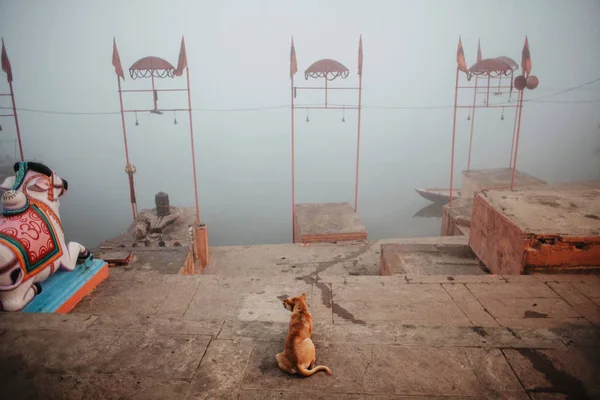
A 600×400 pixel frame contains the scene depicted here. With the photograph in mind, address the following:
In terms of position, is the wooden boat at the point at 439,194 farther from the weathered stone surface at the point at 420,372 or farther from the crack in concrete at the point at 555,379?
the weathered stone surface at the point at 420,372

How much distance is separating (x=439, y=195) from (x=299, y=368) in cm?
2612

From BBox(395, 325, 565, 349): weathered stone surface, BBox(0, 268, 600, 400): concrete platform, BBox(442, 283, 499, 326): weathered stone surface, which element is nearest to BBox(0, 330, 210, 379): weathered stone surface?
BBox(0, 268, 600, 400): concrete platform

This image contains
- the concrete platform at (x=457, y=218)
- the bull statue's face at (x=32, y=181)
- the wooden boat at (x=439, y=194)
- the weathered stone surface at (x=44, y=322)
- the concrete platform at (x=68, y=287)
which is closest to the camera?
the weathered stone surface at (x=44, y=322)

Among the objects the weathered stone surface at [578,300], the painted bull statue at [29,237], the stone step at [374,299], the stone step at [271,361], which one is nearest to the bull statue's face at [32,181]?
the painted bull statue at [29,237]

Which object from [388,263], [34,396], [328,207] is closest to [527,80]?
[328,207]

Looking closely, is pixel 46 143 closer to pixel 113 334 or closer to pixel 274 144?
pixel 274 144

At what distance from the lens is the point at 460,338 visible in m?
3.15

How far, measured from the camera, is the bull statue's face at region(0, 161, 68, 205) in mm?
4602

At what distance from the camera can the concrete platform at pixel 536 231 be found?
17.2ft

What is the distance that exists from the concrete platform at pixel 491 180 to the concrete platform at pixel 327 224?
6320 millimetres

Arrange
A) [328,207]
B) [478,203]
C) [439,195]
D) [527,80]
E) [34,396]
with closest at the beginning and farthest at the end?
[34,396] < [478,203] < [527,80] < [328,207] < [439,195]

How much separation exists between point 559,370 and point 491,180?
15.3 metres

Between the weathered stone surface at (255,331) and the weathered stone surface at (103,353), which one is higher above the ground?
the weathered stone surface at (255,331)

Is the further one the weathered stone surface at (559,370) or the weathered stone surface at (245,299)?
the weathered stone surface at (245,299)
